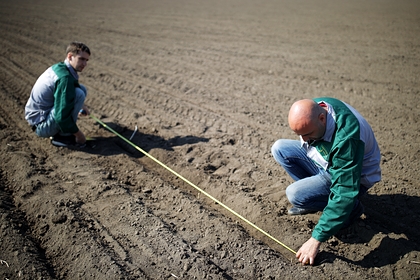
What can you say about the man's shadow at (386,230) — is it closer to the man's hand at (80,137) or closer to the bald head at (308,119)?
the bald head at (308,119)

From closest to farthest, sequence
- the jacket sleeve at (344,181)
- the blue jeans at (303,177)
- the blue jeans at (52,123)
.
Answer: the jacket sleeve at (344,181) < the blue jeans at (303,177) < the blue jeans at (52,123)

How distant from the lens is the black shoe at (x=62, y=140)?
4.86 m

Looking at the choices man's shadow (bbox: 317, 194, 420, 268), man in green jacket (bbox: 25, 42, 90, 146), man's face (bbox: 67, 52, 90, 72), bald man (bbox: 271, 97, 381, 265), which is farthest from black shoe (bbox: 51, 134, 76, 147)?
man's shadow (bbox: 317, 194, 420, 268)

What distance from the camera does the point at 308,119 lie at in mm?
2615

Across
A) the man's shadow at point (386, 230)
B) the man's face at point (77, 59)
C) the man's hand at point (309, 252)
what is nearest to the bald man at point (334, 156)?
the man's hand at point (309, 252)

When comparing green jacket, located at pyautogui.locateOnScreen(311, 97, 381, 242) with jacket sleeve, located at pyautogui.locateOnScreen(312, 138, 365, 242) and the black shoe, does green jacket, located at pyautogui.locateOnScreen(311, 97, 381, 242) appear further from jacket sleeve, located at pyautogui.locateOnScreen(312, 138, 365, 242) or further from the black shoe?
the black shoe

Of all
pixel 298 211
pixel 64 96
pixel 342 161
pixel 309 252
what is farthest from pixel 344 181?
pixel 64 96

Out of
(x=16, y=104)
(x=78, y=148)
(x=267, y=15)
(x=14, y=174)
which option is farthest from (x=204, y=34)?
(x=14, y=174)

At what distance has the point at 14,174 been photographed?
418cm

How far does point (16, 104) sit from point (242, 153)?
4.45 m

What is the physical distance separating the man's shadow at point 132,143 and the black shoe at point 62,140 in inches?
6.8

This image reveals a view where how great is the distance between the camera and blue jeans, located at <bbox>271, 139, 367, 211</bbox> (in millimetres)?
3146

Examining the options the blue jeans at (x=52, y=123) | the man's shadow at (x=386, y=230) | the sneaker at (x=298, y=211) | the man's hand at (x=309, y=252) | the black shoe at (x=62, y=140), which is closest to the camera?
the man's hand at (x=309, y=252)

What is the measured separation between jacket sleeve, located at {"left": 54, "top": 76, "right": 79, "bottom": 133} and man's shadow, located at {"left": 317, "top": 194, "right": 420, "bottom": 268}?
3564 millimetres
